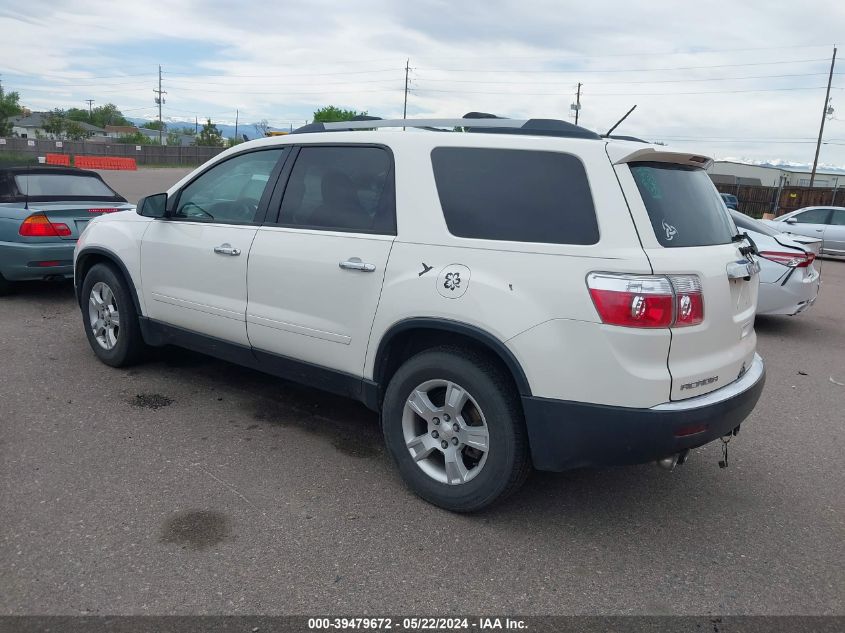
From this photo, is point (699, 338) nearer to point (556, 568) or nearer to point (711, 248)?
point (711, 248)

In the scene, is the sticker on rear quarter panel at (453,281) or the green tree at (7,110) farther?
the green tree at (7,110)

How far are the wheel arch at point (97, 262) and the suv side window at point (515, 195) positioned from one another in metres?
2.79

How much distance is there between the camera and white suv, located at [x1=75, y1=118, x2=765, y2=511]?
9.74 ft

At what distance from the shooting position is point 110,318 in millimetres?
5410

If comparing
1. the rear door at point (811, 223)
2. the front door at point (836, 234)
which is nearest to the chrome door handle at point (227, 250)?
the rear door at point (811, 223)

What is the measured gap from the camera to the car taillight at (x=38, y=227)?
7.19m

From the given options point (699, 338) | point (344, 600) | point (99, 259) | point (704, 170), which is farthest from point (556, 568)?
point (99, 259)

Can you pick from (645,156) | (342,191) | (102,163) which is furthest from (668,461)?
(102,163)

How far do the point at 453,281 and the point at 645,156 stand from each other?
41.4 inches

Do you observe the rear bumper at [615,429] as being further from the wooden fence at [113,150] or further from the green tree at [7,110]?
the green tree at [7,110]

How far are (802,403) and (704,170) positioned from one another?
9.11 ft

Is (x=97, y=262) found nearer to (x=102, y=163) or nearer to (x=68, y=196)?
(x=68, y=196)

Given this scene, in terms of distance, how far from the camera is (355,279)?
12.1ft

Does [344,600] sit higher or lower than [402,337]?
lower
